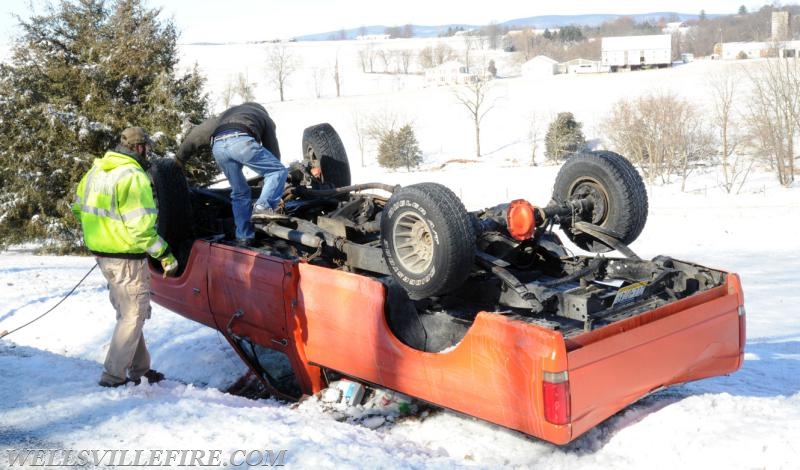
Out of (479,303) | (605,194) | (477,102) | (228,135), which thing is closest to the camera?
(479,303)

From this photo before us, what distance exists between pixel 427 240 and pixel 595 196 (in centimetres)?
160

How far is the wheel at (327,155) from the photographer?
7492mm

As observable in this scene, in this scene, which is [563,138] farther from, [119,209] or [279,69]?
[279,69]

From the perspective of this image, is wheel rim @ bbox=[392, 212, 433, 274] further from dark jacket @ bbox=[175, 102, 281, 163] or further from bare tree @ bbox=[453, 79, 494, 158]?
bare tree @ bbox=[453, 79, 494, 158]

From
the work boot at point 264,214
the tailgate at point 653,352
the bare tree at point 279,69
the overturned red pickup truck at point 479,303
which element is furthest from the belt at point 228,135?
the bare tree at point 279,69

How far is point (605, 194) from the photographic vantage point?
225 inches

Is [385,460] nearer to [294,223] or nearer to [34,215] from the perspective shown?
[294,223]

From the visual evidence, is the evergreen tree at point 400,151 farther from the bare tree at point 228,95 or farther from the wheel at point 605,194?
the wheel at point 605,194

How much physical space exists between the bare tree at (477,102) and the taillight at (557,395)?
49973 millimetres

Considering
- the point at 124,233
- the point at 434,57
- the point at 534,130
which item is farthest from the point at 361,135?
the point at 434,57

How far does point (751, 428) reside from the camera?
414 cm

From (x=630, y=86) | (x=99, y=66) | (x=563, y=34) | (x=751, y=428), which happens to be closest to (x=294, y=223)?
(x=751, y=428)

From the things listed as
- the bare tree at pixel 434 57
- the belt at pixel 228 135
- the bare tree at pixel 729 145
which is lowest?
the bare tree at pixel 729 145

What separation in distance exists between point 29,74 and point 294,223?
597 inches
